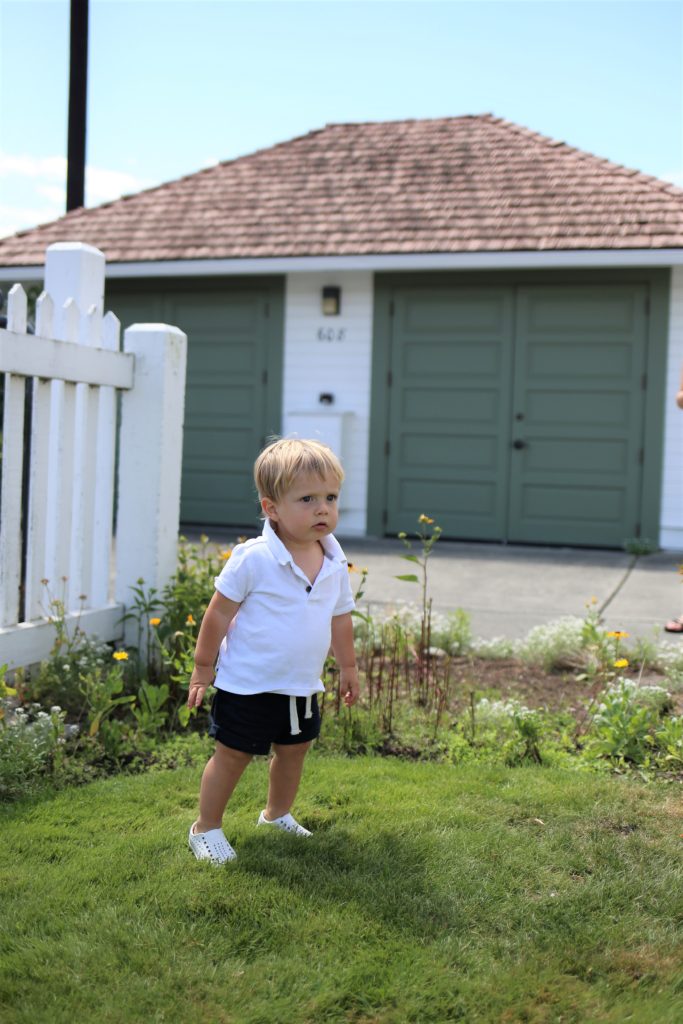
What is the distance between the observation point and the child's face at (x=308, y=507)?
2711mm

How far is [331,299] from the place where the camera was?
10.4 meters

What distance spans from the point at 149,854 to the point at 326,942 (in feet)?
2.09

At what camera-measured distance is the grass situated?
2.02m

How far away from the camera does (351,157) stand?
11.6m

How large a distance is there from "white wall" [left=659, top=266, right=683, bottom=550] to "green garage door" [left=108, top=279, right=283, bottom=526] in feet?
12.7

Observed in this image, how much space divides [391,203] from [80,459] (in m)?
7.12

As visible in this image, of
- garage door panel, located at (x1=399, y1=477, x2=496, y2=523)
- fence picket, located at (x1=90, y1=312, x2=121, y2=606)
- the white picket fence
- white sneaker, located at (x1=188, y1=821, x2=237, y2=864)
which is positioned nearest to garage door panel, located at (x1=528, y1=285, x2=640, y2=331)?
garage door panel, located at (x1=399, y1=477, x2=496, y2=523)

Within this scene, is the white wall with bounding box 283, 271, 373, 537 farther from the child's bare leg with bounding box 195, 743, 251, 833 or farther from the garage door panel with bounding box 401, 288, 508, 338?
the child's bare leg with bounding box 195, 743, 251, 833

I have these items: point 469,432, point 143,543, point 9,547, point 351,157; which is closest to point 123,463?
point 143,543

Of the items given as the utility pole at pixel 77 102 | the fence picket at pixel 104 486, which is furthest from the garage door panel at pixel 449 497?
the utility pole at pixel 77 102

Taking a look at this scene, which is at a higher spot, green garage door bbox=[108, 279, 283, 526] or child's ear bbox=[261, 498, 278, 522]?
green garage door bbox=[108, 279, 283, 526]

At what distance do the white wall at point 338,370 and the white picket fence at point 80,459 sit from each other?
230 inches

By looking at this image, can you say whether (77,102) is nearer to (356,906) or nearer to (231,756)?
(231,756)

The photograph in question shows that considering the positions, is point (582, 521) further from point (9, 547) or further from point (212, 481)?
point (9, 547)
